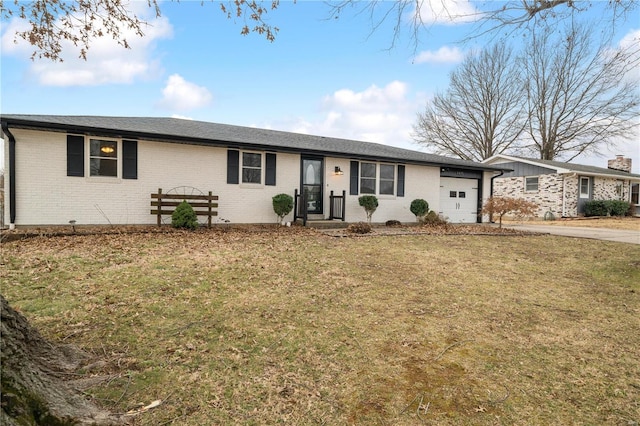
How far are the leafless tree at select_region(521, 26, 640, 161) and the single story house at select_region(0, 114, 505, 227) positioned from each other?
18.1 m

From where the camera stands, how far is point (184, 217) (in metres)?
9.58

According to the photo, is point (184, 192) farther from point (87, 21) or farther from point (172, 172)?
point (87, 21)

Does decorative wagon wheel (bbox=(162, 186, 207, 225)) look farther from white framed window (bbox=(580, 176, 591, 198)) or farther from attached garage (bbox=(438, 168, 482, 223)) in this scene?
white framed window (bbox=(580, 176, 591, 198))

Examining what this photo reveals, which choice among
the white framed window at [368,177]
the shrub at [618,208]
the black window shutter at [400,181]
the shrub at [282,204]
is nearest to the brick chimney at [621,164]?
the shrub at [618,208]

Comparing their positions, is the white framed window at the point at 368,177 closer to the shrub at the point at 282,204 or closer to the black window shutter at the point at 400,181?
the black window shutter at the point at 400,181

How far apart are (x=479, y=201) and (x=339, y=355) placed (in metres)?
15.2

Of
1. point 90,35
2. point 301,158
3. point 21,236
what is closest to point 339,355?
point 90,35

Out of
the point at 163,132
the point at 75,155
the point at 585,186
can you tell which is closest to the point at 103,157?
the point at 75,155

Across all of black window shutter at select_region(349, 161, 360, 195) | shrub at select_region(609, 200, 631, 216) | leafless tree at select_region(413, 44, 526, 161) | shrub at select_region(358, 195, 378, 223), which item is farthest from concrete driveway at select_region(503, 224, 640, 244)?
leafless tree at select_region(413, 44, 526, 161)

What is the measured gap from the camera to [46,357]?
247 cm

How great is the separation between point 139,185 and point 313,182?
18.3 feet

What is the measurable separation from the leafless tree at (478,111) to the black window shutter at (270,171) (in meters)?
22.1

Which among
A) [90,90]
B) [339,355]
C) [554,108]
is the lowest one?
[339,355]

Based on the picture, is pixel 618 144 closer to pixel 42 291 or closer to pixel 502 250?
pixel 502 250
